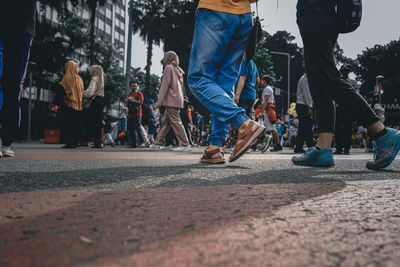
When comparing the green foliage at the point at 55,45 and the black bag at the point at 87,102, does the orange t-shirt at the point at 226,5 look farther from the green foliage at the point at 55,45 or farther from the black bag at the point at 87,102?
the green foliage at the point at 55,45

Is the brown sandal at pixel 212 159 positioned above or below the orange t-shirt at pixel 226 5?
below

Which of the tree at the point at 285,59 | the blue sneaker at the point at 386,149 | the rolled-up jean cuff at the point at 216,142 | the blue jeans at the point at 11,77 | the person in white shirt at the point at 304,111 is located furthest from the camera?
the tree at the point at 285,59

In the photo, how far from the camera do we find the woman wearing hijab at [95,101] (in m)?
8.64

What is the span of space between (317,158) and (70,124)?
658cm

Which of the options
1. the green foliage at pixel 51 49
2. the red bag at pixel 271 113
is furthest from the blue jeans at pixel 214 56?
the green foliage at pixel 51 49

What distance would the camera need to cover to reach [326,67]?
307 cm

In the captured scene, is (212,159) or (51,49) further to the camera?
(51,49)

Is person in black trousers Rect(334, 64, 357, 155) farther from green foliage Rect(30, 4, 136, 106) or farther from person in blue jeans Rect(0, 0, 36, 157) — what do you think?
green foliage Rect(30, 4, 136, 106)

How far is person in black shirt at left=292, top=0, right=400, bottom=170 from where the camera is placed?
2900mm

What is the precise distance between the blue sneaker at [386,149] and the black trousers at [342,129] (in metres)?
4.73

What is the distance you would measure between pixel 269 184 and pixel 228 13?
2021 mm

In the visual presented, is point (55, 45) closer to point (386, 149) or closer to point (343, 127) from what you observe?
point (343, 127)

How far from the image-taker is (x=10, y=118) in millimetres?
3920

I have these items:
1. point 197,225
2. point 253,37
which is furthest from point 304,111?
point 197,225
